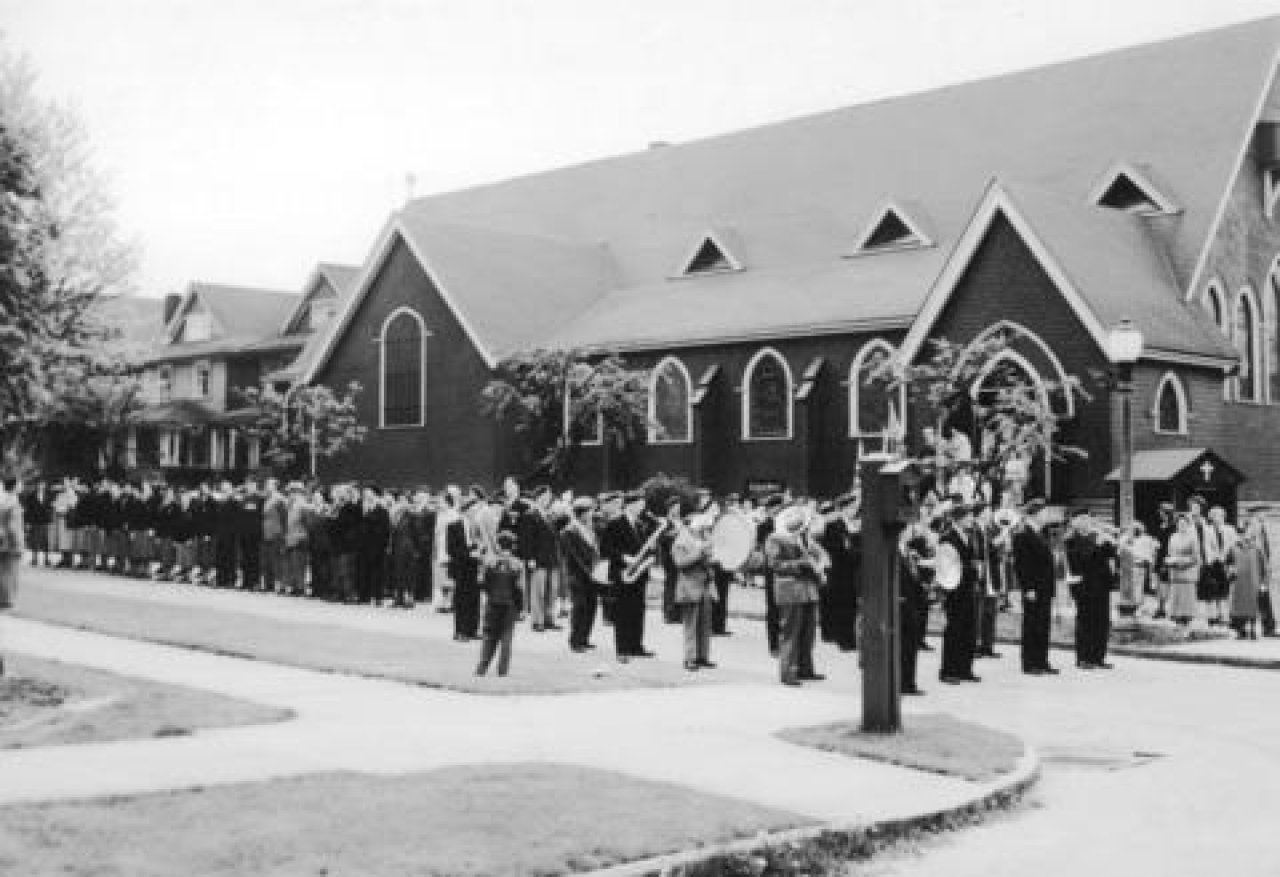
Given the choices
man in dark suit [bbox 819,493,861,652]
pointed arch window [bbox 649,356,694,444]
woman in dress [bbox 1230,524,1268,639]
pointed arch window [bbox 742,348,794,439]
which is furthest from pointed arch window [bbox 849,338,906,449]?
man in dark suit [bbox 819,493,861,652]

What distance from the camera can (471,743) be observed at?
11.5 metres

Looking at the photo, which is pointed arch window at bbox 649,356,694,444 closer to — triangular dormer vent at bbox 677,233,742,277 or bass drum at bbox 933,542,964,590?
triangular dormer vent at bbox 677,233,742,277

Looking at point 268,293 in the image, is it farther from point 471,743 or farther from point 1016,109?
point 471,743

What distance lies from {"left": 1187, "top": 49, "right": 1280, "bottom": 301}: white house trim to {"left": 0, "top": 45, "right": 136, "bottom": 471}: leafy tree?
22.8 meters

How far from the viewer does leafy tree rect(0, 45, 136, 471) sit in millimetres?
18969

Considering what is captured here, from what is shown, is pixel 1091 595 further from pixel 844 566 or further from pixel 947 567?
pixel 947 567

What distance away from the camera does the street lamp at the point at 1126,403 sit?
21.8 metres

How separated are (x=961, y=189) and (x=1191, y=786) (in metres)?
31.5

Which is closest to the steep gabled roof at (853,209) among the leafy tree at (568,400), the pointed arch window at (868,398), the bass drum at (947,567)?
the pointed arch window at (868,398)

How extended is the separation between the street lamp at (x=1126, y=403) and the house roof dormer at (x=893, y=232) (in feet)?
56.0

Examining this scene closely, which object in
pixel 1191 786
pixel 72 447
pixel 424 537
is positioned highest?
pixel 72 447

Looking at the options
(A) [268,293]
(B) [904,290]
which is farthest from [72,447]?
(B) [904,290]

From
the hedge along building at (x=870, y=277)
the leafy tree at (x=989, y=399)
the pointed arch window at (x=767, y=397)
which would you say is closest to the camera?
the leafy tree at (x=989, y=399)

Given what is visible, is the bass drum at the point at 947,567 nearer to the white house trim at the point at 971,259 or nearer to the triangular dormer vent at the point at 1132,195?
the white house trim at the point at 971,259
